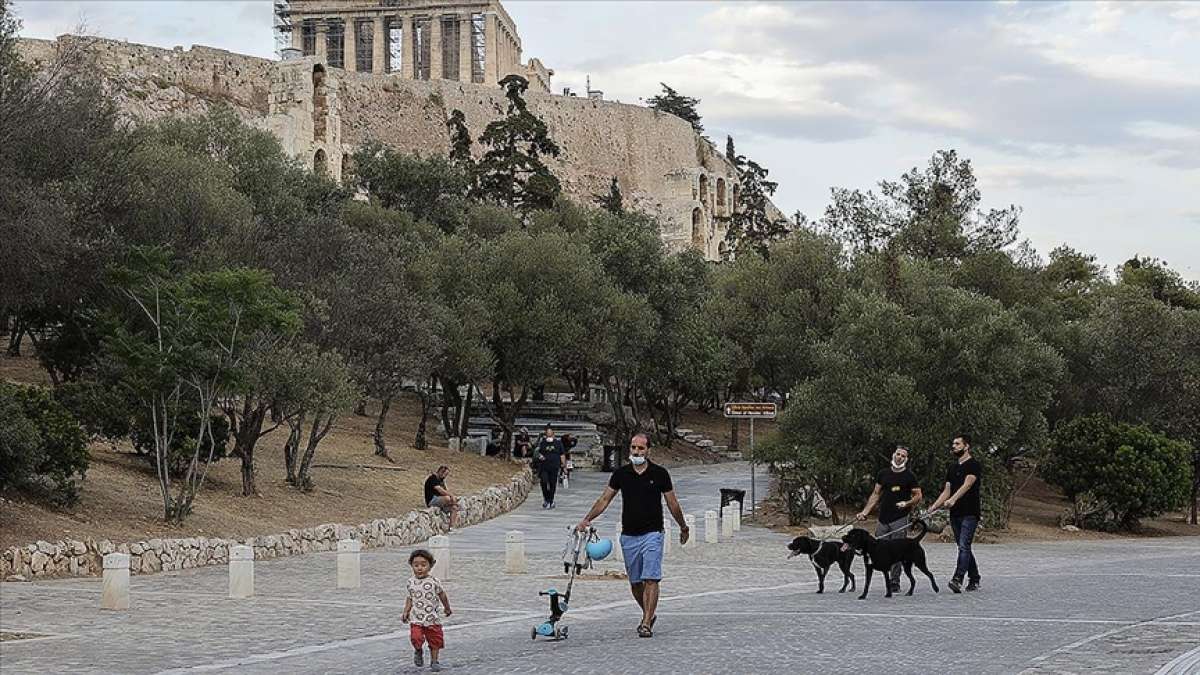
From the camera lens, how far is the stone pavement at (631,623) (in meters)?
10.6

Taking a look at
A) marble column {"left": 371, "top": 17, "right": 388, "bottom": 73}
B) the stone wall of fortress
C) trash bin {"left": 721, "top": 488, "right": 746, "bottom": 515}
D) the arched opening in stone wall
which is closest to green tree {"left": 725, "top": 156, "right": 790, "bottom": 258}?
the stone wall of fortress

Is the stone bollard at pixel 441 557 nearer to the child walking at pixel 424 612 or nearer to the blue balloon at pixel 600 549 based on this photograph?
the blue balloon at pixel 600 549

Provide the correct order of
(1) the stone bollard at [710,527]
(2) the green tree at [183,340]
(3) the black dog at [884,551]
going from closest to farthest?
(3) the black dog at [884,551] → (2) the green tree at [183,340] → (1) the stone bollard at [710,527]

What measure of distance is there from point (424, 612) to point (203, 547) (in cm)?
1022

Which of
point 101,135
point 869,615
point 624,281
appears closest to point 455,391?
point 624,281

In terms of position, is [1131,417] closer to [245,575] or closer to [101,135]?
[101,135]

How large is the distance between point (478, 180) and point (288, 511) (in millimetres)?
42484

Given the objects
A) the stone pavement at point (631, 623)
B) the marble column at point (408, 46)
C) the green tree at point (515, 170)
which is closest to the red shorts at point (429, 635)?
the stone pavement at point (631, 623)

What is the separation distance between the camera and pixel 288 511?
82.5 ft

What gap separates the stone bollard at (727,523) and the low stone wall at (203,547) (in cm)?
512

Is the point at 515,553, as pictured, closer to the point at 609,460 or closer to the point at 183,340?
the point at 183,340

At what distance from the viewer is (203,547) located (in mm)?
19969

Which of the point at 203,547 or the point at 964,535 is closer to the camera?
the point at 964,535

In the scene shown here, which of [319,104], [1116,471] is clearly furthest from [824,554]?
[319,104]
